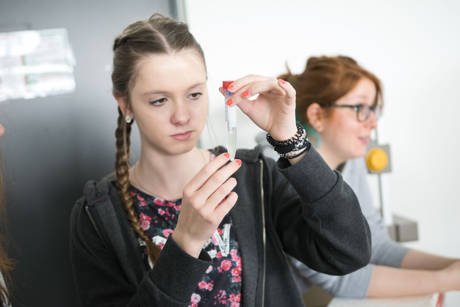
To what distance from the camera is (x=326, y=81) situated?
136cm

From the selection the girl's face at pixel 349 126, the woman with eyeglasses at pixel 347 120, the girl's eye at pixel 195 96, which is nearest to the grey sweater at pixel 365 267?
the woman with eyeglasses at pixel 347 120

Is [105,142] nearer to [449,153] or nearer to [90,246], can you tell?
[90,246]

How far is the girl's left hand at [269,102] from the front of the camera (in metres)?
0.74

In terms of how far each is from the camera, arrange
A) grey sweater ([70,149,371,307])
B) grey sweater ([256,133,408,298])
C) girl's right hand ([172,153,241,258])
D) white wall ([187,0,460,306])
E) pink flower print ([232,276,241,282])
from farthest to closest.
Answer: white wall ([187,0,460,306]) → grey sweater ([256,133,408,298]) → pink flower print ([232,276,241,282]) → grey sweater ([70,149,371,307]) → girl's right hand ([172,153,241,258])

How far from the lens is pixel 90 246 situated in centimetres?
100

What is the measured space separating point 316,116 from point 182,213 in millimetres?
785

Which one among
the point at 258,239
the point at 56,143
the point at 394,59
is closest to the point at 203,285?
the point at 258,239

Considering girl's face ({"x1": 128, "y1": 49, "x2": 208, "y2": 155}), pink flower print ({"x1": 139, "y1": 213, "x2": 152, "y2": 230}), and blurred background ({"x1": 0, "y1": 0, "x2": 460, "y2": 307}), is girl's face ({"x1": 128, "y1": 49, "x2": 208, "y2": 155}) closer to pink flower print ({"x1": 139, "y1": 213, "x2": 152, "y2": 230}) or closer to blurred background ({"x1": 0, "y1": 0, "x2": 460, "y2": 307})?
pink flower print ({"x1": 139, "y1": 213, "x2": 152, "y2": 230})

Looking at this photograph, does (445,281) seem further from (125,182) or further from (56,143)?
(56,143)

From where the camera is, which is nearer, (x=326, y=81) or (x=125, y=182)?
(x=125, y=182)

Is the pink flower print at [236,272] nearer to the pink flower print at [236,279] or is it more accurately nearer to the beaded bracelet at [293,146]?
the pink flower print at [236,279]

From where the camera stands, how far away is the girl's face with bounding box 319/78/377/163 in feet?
4.44

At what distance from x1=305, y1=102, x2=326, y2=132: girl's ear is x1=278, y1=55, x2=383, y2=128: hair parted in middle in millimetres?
14

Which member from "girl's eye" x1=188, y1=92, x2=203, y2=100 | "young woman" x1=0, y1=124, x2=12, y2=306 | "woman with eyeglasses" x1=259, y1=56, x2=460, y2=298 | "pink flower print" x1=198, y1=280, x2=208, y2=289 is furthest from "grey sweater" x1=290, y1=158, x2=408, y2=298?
"young woman" x1=0, y1=124, x2=12, y2=306
